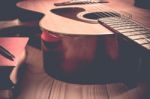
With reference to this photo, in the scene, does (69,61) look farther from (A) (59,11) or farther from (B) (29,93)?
(A) (59,11)

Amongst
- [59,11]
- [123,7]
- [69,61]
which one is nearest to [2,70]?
[69,61]

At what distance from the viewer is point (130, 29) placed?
114 centimetres

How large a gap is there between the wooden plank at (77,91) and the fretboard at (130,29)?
342 millimetres

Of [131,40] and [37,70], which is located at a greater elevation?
[131,40]

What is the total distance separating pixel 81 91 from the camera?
1348 millimetres

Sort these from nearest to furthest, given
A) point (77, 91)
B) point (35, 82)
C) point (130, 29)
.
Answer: point (130, 29) → point (77, 91) → point (35, 82)

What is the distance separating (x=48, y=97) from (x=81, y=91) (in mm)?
171

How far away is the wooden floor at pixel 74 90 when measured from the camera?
1309mm

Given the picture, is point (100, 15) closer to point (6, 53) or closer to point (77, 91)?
point (77, 91)

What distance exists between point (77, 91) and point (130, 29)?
428 mm

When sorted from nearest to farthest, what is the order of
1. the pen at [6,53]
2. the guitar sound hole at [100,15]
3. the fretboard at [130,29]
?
1. the fretboard at [130,29]
2. the pen at [6,53]
3. the guitar sound hole at [100,15]

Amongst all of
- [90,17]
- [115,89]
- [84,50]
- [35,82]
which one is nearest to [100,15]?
[90,17]

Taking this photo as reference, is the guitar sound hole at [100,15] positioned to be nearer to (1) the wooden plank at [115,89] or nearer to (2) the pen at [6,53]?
(1) the wooden plank at [115,89]

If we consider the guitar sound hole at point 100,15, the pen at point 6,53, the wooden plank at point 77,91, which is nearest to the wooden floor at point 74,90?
the wooden plank at point 77,91
